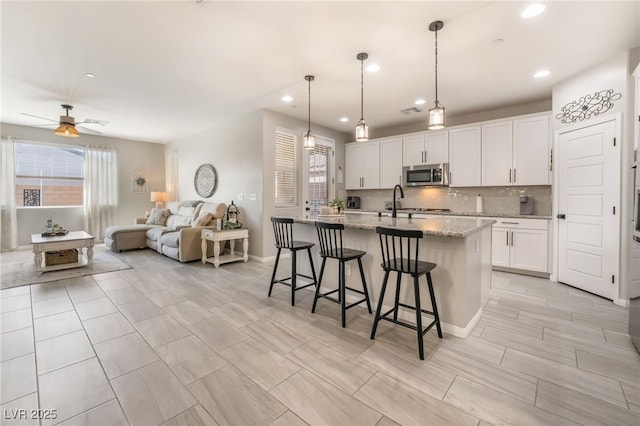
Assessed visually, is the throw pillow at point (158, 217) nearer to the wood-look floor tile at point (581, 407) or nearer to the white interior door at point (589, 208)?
the wood-look floor tile at point (581, 407)

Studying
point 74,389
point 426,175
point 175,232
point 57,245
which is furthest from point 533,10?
point 57,245

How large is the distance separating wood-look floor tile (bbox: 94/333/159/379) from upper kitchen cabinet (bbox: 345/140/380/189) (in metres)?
5.02

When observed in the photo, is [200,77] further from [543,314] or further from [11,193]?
[11,193]

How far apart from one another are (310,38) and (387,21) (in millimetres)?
760

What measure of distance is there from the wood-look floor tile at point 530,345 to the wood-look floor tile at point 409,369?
2.47ft

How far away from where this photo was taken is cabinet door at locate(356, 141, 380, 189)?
6.05 meters

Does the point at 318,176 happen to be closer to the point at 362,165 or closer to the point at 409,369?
the point at 362,165

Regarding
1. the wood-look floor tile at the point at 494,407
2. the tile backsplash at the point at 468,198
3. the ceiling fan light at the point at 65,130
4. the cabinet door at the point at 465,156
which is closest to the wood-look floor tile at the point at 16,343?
the wood-look floor tile at the point at 494,407

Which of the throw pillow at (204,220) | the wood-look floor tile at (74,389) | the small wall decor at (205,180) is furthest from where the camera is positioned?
the small wall decor at (205,180)

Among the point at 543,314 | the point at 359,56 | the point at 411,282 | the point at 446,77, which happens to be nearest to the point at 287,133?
the point at 359,56

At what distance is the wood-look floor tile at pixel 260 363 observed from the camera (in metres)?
1.79

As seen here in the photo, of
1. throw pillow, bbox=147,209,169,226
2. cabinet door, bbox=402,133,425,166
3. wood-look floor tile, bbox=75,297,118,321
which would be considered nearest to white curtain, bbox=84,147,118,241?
throw pillow, bbox=147,209,169,226

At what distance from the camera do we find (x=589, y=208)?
3.40 m

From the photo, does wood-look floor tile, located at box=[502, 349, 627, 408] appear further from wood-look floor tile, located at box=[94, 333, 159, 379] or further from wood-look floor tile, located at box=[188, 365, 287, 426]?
wood-look floor tile, located at box=[94, 333, 159, 379]
